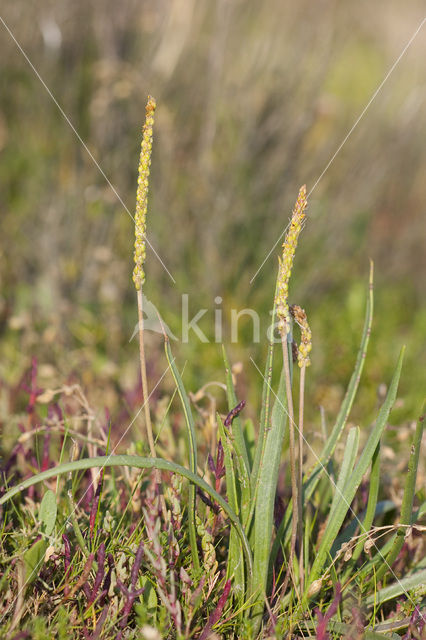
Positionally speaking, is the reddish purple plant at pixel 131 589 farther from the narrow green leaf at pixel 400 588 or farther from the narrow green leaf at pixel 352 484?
the narrow green leaf at pixel 400 588

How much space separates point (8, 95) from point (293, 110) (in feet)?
5.26

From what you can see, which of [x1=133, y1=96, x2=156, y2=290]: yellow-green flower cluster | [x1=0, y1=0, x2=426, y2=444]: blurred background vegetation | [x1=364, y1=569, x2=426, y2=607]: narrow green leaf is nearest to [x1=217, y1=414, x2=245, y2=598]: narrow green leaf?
[x1=364, y1=569, x2=426, y2=607]: narrow green leaf

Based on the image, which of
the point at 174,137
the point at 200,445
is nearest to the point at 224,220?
the point at 174,137

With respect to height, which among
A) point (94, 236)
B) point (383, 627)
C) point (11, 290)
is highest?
point (94, 236)

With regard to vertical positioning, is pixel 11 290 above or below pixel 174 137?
below

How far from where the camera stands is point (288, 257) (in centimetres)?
91

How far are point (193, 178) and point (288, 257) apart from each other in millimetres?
2192

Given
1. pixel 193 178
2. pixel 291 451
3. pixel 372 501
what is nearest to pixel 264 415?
pixel 291 451

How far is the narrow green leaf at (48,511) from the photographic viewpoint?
3.90ft

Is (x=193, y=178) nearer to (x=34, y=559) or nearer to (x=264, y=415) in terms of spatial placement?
(x=264, y=415)

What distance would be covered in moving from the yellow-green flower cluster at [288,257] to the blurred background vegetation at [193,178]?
153 centimetres

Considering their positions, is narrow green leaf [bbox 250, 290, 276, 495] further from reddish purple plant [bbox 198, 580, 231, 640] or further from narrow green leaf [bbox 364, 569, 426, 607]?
narrow green leaf [bbox 364, 569, 426, 607]

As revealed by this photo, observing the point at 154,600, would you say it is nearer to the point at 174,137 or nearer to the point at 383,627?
the point at 383,627

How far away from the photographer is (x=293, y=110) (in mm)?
2904
